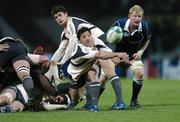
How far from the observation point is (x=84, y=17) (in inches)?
1388

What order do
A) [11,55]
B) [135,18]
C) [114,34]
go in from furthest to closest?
[135,18] < [114,34] < [11,55]

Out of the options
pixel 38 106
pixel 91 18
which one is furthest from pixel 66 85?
pixel 91 18

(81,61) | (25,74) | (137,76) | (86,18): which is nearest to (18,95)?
(25,74)

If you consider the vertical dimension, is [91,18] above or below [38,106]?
above

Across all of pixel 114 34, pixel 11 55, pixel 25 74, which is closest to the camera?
pixel 25 74

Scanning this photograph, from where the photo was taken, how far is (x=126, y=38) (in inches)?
524

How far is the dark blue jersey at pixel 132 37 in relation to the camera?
43.2 ft

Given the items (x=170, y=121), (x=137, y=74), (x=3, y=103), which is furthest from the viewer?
(x=137, y=74)

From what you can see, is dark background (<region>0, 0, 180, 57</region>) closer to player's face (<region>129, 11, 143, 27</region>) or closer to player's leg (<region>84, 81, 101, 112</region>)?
player's face (<region>129, 11, 143, 27</region>)

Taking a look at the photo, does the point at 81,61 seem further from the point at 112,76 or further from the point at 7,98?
the point at 7,98

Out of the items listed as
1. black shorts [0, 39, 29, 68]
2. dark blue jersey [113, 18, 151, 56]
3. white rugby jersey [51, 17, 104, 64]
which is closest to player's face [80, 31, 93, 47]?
white rugby jersey [51, 17, 104, 64]

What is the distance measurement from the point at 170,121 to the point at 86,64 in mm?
2383

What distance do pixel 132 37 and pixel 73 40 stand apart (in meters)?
1.16

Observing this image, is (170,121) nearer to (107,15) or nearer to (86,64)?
(86,64)
